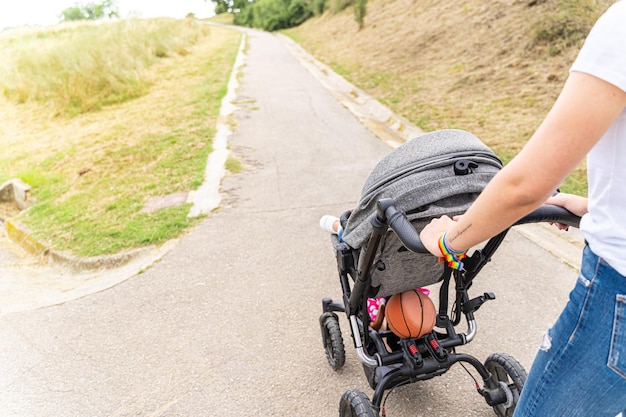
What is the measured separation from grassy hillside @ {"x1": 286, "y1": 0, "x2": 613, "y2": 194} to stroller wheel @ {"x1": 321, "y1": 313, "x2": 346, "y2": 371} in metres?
3.40

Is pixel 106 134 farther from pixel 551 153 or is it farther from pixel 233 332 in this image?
pixel 551 153

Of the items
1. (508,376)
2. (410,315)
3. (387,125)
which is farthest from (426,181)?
(387,125)

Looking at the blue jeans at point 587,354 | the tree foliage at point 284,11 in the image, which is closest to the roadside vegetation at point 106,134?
the blue jeans at point 587,354

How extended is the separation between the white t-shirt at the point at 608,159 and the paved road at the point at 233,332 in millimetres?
1738

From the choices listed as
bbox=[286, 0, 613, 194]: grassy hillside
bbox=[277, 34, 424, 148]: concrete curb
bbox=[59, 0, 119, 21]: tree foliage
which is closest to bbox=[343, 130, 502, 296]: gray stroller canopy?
bbox=[286, 0, 613, 194]: grassy hillside

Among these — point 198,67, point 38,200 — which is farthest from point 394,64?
point 38,200

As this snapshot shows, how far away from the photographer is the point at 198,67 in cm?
1572

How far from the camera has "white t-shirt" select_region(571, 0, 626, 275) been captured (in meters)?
0.94

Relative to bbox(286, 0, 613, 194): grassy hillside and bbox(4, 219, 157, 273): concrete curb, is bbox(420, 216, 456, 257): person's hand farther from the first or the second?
bbox(286, 0, 613, 194): grassy hillside

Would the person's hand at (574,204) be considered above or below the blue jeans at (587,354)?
above

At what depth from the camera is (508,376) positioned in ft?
7.79

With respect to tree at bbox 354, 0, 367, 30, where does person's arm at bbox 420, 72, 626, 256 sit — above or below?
above

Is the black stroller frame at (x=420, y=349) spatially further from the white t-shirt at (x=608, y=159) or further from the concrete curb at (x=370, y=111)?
the concrete curb at (x=370, y=111)

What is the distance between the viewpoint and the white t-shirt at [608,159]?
94 centimetres
